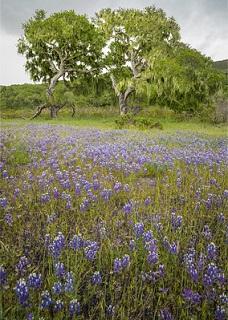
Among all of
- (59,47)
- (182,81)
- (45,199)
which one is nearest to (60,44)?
(59,47)

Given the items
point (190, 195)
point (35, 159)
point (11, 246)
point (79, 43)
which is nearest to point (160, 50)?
point (79, 43)

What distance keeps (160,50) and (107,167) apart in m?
28.5

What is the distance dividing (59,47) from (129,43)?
23.3 feet

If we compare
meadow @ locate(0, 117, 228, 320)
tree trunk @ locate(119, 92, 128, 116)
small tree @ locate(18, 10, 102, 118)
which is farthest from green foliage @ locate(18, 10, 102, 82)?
meadow @ locate(0, 117, 228, 320)

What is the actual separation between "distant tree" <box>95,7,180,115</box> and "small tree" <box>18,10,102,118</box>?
157cm

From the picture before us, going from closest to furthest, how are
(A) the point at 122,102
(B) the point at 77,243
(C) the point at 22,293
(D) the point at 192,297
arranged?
(C) the point at 22,293 → (D) the point at 192,297 → (B) the point at 77,243 → (A) the point at 122,102

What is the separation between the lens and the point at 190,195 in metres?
5.82

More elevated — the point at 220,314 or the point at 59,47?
the point at 59,47

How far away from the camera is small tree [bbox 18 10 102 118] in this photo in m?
34.6

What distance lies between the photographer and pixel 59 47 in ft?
118

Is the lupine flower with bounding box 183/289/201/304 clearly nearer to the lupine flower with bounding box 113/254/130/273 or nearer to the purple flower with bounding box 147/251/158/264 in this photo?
the purple flower with bounding box 147/251/158/264

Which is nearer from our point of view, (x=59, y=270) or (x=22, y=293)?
(x=22, y=293)

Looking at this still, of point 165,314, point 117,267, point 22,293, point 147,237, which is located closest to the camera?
point 22,293

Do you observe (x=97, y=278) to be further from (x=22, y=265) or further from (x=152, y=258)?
(x=22, y=265)
